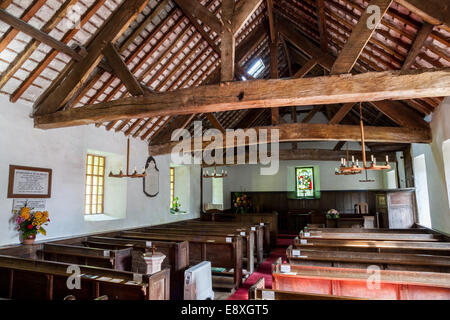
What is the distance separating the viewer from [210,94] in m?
3.72

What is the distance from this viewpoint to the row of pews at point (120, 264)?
2.78 metres

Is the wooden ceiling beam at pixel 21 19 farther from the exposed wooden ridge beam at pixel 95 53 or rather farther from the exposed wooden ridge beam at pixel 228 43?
the exposed wooden ridge beam at pixel 228 43

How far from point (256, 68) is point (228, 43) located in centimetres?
548

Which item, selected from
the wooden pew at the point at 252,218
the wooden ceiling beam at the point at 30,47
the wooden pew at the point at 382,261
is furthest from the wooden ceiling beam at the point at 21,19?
the wooden pew at the point at 252,218

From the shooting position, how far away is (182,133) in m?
7.64

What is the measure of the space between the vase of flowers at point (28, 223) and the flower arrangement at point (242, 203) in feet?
26.2

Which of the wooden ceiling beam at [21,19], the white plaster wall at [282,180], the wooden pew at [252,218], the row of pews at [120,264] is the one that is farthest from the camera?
the white plaster wall at [282,180]

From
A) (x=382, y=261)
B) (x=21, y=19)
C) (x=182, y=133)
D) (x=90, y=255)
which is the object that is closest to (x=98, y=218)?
(x=90, y=255)

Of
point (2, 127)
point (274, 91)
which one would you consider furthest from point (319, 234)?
point (2, 127)

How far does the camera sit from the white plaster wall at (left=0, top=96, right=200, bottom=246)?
423 cm

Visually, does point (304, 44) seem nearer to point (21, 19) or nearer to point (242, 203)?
point (21, 19)
